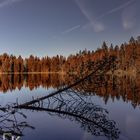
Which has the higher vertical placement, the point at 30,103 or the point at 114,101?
the point at 30,103

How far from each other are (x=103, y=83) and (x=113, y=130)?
409 millimetres

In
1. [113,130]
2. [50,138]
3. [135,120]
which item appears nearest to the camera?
[113,130]

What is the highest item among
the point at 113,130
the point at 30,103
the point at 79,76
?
the point at 79,76

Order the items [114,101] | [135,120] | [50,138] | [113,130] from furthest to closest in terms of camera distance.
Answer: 1. [114,101]
2. [135,120]
3. [50,138]
4. [113,130]

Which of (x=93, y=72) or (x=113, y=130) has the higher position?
(x=93, y=72)

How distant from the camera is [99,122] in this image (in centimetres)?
253

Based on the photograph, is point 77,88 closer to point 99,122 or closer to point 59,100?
point 59,100

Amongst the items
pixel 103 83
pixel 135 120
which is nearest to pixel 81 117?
pixel 103 83

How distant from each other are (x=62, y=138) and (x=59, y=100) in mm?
19712

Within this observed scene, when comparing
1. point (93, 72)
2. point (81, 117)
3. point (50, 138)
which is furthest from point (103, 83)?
point (50, 138)

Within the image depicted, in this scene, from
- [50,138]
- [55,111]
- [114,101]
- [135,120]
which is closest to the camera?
[55,111]

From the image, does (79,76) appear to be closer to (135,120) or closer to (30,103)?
(30,103)

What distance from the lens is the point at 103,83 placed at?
8.98 ft

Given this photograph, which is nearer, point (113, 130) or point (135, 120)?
point (113, 130)
